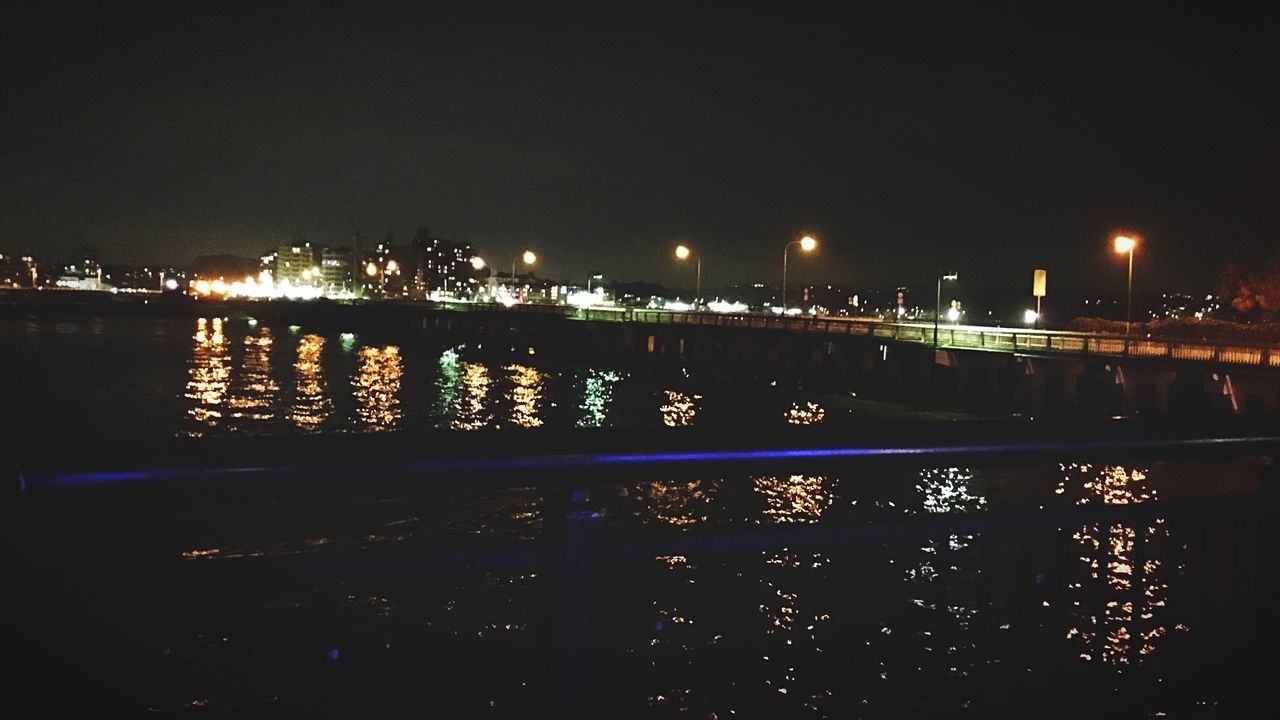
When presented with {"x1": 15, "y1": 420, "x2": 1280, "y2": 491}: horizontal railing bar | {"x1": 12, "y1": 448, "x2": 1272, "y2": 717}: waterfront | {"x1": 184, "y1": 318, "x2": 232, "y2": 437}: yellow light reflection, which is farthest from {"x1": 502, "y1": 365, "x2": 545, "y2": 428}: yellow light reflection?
{"x1": 15, "y1": 420, "x2": 1280, "y2": 491}: horizontal railing bar

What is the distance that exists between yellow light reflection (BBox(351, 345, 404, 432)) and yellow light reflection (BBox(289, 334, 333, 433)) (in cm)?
163

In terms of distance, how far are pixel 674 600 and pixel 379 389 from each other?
139ft

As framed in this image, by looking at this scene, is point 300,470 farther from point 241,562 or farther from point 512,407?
point 512,407

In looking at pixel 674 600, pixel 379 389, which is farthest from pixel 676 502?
pixel 379 389

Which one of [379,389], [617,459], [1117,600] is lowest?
[1117,600]

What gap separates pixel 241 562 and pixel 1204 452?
11.2ft

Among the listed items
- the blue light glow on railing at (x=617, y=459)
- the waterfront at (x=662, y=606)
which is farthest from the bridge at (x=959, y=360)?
the blue light glow on railing at (x=617, y=459)

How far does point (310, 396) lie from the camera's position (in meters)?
47.1

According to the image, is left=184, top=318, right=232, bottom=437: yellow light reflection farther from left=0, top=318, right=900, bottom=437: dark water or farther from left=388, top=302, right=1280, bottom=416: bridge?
→ left=388, top=302, right=1280, bottom=416: bridge

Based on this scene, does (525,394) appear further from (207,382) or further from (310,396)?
(207,382)

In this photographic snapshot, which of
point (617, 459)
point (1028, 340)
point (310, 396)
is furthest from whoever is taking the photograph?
point (1028, 340)

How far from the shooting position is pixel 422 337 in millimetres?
109875

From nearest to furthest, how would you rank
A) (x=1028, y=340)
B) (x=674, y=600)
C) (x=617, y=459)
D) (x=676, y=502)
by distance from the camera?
(x=617, y=459) → (x=674, y=600) → (x=676, y=502) → (x=1028, y=340)

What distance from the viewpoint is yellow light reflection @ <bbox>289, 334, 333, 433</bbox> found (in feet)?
124
